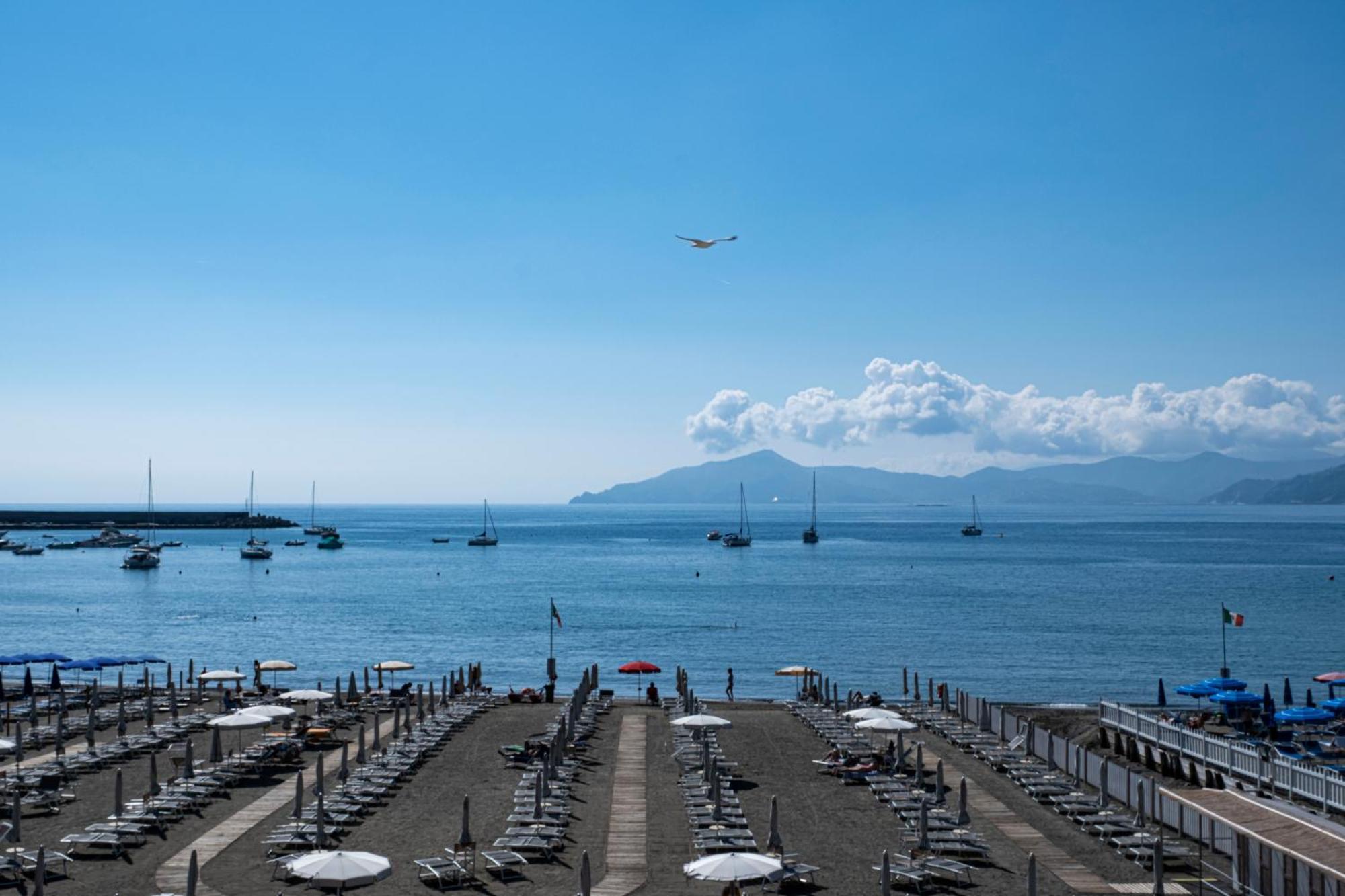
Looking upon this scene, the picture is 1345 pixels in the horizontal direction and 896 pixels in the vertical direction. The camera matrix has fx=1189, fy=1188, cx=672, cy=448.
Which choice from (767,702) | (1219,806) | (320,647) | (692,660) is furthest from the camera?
(320,647)

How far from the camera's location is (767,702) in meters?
43.7

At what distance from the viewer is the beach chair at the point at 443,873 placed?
19703 mm

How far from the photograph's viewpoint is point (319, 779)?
77.2 ft

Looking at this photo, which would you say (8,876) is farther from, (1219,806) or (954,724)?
(954,724)

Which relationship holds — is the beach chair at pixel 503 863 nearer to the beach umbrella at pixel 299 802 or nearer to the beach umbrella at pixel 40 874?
the beach umbrella at pixel 299 802

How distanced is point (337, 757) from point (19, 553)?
571 feet

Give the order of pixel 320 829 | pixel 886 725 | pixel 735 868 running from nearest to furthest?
pixel 735 868 < pixel 320 829 < pixel 886 725

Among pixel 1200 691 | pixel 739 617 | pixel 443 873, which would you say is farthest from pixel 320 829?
pixel 739 617

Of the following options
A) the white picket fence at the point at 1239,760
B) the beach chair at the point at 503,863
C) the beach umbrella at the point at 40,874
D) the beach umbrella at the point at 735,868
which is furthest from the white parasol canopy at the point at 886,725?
the beach umbrella at the point at 40,874

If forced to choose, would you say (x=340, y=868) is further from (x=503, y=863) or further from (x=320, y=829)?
(x=503, y=863)

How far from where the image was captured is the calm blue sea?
217 ft

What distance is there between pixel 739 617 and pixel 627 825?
7032 cm

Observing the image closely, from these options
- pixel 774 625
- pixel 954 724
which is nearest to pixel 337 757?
pixel 954 724

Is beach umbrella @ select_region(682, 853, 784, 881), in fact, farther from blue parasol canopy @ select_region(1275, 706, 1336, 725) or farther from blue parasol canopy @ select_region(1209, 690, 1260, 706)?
blue parasol canopy @ select_region(1209, 690, 1260, 706)
